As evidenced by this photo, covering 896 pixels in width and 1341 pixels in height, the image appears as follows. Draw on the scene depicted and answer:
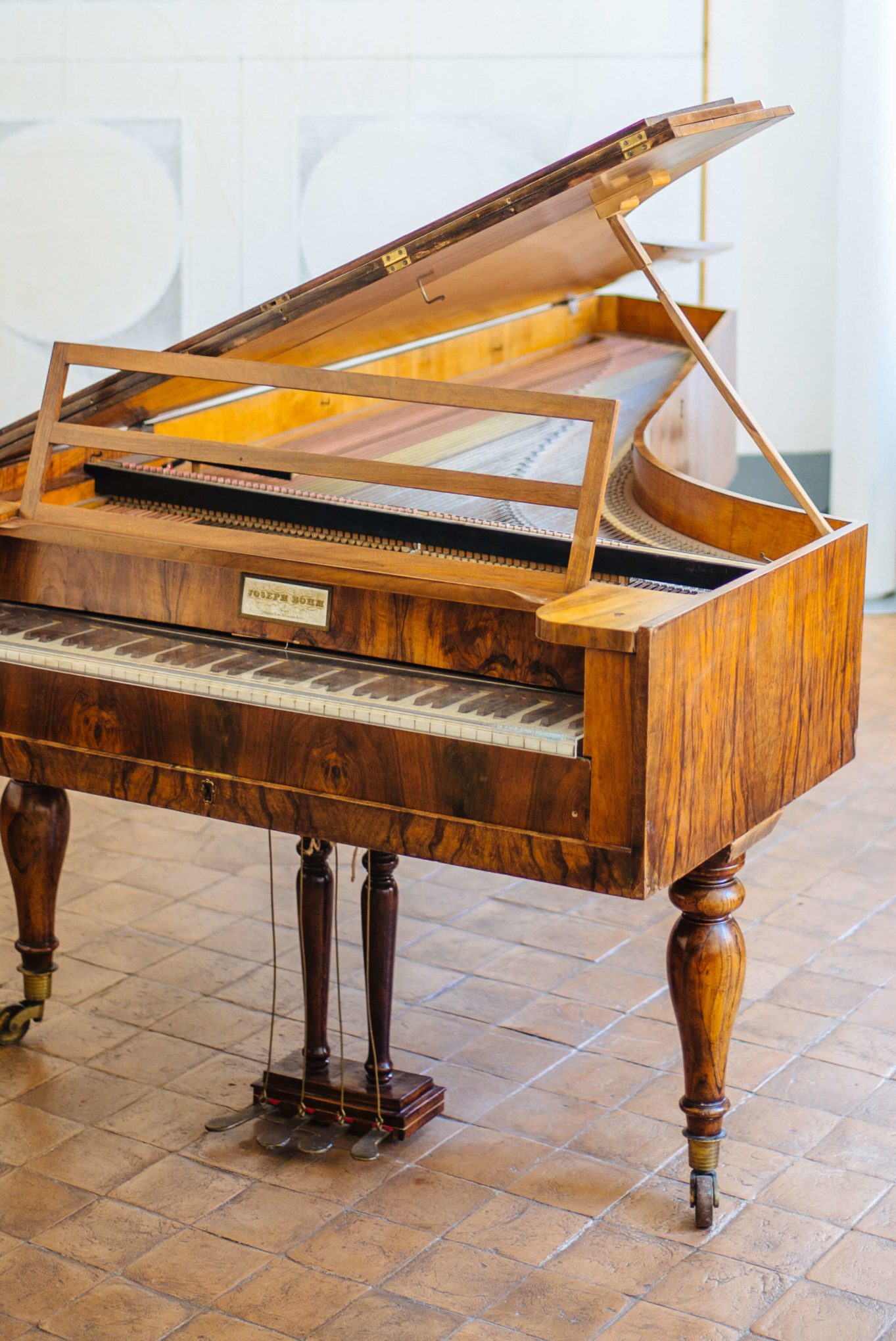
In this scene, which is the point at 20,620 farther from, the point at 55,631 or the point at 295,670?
the point at 295,670

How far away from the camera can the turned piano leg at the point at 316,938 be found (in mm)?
2812

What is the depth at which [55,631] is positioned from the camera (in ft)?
9.05

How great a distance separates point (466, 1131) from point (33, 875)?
3.20 feet

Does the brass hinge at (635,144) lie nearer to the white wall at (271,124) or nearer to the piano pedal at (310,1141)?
the piano pedal at (310,1141)

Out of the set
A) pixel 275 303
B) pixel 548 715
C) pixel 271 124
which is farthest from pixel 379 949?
pixel 271 124

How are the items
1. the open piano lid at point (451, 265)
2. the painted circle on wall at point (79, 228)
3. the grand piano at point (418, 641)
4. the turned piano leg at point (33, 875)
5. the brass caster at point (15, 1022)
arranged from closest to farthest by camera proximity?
the grand piano at point (418, 641) → the open piano lid at point (451, 265) → the turned piano leg at point (33, 875) → the brass caster at point (15, 1022) → the painted circle on wall at point (79, 228)

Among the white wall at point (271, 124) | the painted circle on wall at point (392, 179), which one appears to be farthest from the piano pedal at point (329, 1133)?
the painted circle on wall at point (392, 179)

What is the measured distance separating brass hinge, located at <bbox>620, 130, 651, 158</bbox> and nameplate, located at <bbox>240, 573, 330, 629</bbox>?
79 cm

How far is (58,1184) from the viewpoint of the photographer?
2.79m

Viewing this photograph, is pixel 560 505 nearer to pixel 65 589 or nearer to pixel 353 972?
pixel 65 589

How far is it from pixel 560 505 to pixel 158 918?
190cm

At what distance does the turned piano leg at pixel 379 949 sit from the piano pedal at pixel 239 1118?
0.65 ft

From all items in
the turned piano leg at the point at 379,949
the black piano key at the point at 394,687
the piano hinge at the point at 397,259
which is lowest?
the turned piano leg at the point at 379,949

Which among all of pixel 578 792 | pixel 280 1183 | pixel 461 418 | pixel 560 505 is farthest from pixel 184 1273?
pixel 461 418
